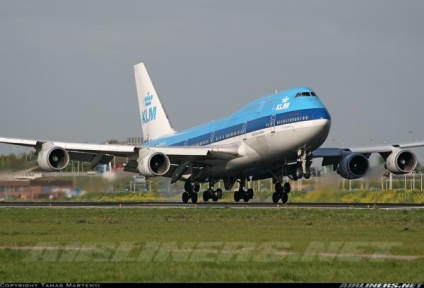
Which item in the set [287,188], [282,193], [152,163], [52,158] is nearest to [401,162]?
[287,188]

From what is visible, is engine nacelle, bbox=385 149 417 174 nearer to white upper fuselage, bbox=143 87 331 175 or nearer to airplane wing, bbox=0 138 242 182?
white upper fuselage, bbox=143 87 331 175

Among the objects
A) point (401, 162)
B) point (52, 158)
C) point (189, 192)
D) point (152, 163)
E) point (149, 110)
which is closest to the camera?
point (52, 158)

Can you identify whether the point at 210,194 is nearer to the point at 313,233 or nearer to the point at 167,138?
the point at 167,138

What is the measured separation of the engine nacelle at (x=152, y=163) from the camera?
185 feet

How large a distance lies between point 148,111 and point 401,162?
21939 mm

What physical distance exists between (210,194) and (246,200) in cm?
220

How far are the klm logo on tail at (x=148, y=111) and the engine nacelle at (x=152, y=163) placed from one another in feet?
55.6

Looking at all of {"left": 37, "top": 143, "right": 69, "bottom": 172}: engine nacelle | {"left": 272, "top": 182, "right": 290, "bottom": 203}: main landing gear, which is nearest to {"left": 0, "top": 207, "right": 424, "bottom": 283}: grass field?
{"left": 37, "top": 143, "right": 69, "bottom": 172}: engine nacelle

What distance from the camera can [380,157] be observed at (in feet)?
208

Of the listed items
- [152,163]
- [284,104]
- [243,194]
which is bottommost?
[243,194]

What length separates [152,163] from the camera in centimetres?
5691

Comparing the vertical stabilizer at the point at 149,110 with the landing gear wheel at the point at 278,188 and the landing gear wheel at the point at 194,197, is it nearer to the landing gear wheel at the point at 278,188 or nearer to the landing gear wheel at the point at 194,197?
the landing gear wheel at the point at 194,197

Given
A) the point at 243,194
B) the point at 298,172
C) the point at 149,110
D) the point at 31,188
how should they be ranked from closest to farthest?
the point at 298,172
the point at 243,194
the point at 31,188
the point at 149,110

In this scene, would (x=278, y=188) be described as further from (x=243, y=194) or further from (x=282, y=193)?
(x=243, y=194)
